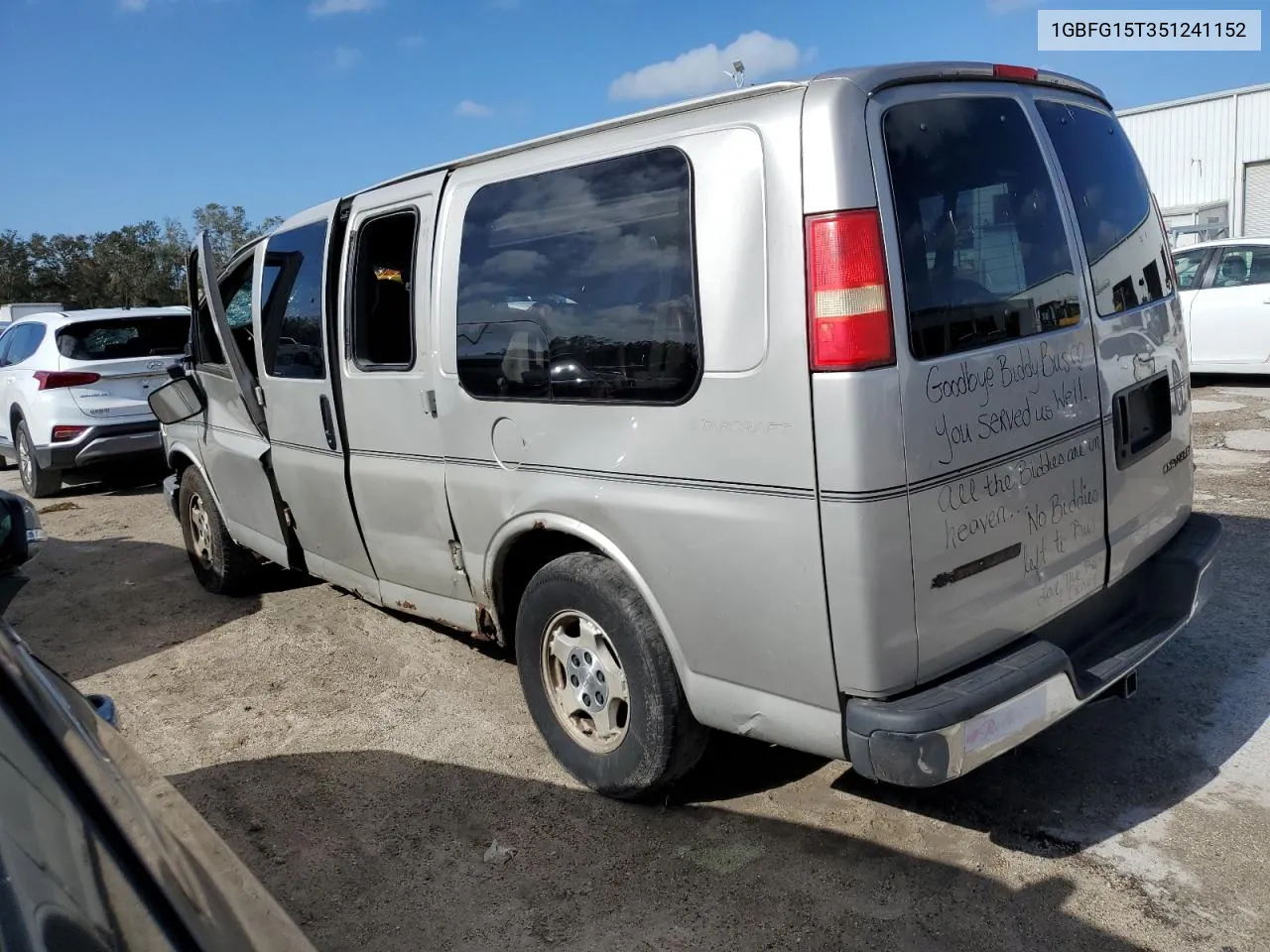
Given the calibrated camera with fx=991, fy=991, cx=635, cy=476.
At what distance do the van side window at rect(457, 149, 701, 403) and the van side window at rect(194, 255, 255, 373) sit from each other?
2.23 meters

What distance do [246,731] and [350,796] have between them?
86cm

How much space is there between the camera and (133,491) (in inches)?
400

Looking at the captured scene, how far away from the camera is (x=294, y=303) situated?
186 inches

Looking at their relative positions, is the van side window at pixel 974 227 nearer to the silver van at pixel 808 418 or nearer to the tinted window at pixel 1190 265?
the silver van at pixel 808 418

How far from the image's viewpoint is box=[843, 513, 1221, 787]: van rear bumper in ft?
8.21

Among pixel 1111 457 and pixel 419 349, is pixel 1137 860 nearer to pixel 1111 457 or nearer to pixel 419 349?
→ pixel 1111 457

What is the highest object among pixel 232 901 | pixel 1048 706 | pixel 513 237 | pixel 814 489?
pixel 513 237

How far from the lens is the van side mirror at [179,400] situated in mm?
5730

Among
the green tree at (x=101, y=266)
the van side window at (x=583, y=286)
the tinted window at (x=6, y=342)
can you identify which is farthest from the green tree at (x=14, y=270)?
the van side window at (x=583, y=286)

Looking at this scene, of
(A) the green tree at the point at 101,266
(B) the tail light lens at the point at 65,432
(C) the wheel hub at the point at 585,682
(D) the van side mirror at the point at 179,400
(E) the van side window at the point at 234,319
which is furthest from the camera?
(A) the green tree at the point at 101,266

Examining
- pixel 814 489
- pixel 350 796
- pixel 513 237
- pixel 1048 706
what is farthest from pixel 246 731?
pixel 1048 706

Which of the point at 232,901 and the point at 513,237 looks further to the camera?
the point at 513,237

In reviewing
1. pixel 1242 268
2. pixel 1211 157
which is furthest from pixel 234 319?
pixel 1211 157

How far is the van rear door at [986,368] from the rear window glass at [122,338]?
8263mm
